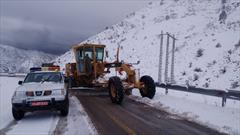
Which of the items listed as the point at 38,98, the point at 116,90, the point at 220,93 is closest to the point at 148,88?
the point at 116,90

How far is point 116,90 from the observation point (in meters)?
15.1

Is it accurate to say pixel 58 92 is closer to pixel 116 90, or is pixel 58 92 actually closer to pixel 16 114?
pixel 16 114

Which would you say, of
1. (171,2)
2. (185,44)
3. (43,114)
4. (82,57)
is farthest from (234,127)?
(171,2)

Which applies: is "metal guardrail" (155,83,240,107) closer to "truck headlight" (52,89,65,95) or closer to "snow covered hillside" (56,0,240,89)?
"truck headlight" (52,89,65,95)

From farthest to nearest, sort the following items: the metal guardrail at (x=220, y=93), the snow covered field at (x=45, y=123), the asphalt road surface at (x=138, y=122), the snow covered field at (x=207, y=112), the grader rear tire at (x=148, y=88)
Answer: the grader rear tire at (x=148, y=88) < the metal guardrail at (x=220, y=93) < the snow covered field at (x=207, y=112) < the asphalt road surface at (x=138, y=122) < the snow covered field at (x=45, y=123)

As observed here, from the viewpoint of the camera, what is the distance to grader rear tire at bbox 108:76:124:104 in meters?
14.8

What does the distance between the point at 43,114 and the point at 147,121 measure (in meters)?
4.10

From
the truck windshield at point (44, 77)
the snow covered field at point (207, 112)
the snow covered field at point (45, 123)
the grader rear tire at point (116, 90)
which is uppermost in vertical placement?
the truck windshield at point (44, 77)

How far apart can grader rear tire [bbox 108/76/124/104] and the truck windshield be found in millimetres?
2910

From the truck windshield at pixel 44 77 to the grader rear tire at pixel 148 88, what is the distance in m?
5.30

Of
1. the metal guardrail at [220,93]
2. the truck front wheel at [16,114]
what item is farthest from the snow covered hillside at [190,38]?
the truck front wheel at [16,114]

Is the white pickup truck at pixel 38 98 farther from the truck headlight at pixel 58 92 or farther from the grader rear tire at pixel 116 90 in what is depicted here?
the grader rear tire at pixel 116 90

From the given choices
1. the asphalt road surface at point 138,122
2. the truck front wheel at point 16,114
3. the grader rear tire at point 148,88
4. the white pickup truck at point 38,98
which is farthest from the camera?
the grader rear tire at point 148,88

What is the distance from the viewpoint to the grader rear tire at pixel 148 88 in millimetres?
16708
